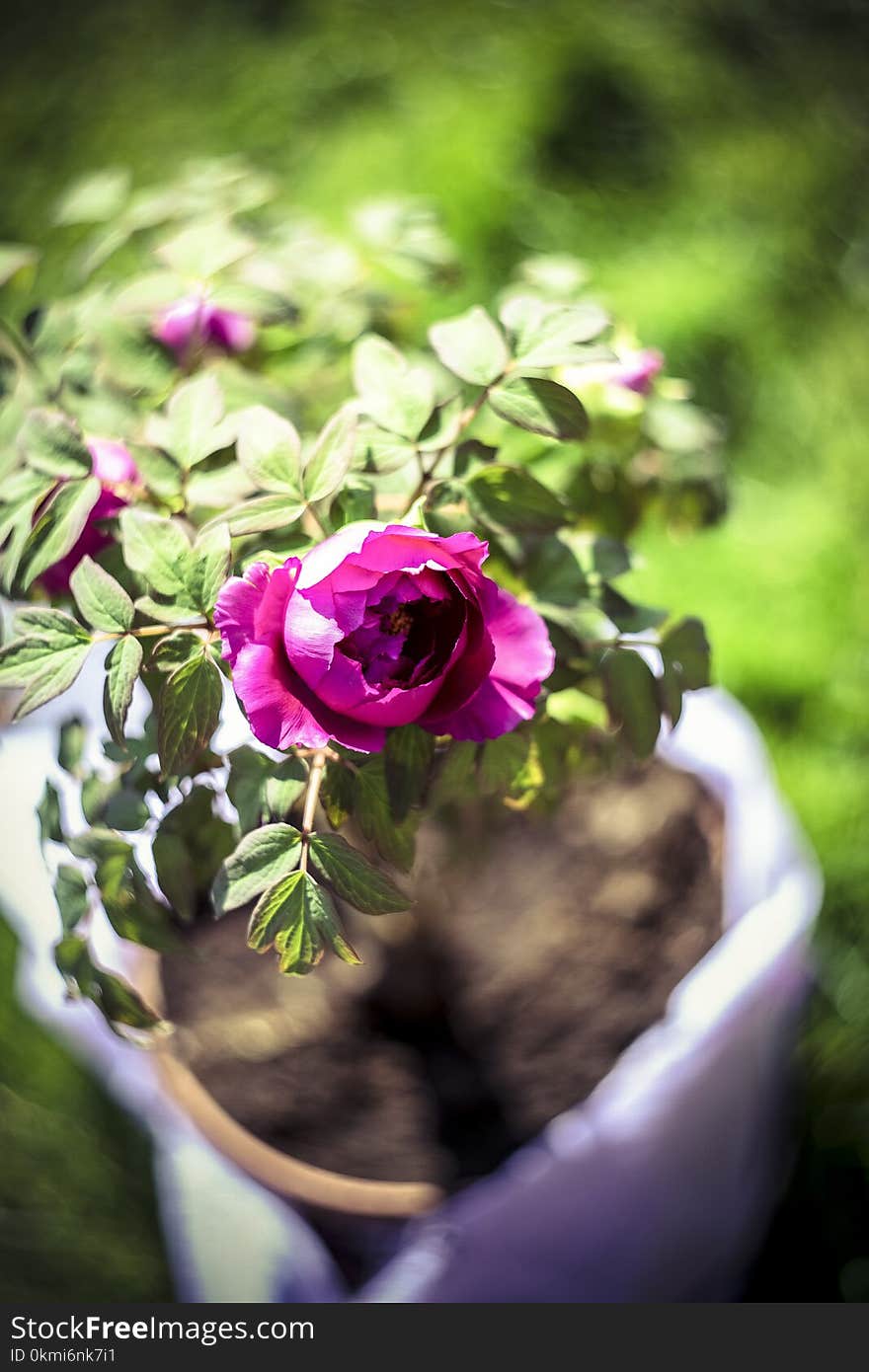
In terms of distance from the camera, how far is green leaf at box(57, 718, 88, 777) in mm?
849

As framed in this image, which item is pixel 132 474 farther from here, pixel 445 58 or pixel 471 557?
pixel 445 58

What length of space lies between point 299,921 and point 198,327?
47 centimetres

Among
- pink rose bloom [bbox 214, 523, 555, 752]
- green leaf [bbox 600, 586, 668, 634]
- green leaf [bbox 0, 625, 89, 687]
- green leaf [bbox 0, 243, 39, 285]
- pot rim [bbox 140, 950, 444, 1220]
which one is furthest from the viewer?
pot rim [bbox 140, 950, 444, 1220]

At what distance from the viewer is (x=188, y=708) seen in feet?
2.27

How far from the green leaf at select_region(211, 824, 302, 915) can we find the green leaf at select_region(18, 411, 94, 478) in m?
0.27

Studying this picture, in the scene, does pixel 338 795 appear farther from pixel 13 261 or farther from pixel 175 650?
pixel 13 261

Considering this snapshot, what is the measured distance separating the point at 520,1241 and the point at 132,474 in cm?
82

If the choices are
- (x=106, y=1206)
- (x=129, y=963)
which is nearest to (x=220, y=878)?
(x=129, y=963)

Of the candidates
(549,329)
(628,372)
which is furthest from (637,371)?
(549,329)

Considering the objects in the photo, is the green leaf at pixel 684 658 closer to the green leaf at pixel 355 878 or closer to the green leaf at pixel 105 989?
the green leaf at pixel 355 878

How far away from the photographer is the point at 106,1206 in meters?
1.54

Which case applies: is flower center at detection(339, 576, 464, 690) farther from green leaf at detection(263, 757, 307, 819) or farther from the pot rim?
the pot rim

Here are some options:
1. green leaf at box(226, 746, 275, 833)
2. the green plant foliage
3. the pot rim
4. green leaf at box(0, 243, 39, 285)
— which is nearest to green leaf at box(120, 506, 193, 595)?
the green plant foliage

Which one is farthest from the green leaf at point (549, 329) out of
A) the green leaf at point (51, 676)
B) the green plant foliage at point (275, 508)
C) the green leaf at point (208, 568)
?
the green leaf at point (51, 676)
